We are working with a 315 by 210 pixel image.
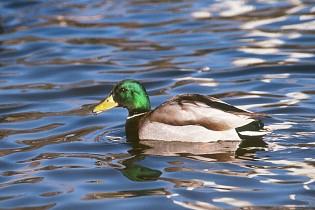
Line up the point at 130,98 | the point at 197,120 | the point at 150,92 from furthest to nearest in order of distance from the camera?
the point at 150,92
the point at 130,98
the point at 197,120

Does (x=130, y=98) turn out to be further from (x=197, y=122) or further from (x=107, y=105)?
(x=197, y=122)

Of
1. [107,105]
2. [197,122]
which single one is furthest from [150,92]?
[197,122]

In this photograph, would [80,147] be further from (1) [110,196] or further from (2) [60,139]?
(1) [110,196]

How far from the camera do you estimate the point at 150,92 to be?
12.3m

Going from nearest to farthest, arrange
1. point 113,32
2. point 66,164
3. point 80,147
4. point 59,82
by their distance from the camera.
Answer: point 66,164, point 80,147, point 59,82, point 113,32

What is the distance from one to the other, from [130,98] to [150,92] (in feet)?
6.67

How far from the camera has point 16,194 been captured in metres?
8.41

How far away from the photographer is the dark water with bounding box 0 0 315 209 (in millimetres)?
8281

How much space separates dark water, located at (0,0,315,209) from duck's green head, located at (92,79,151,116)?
12.3 inches

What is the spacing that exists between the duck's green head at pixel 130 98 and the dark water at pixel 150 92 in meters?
0.31

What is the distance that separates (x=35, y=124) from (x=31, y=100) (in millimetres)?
1247

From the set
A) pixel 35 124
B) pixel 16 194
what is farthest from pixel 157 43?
pixel 16 194

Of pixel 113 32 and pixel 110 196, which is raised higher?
pixel 113 32

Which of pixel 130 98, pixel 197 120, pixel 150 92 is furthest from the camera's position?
pixel 150 92
